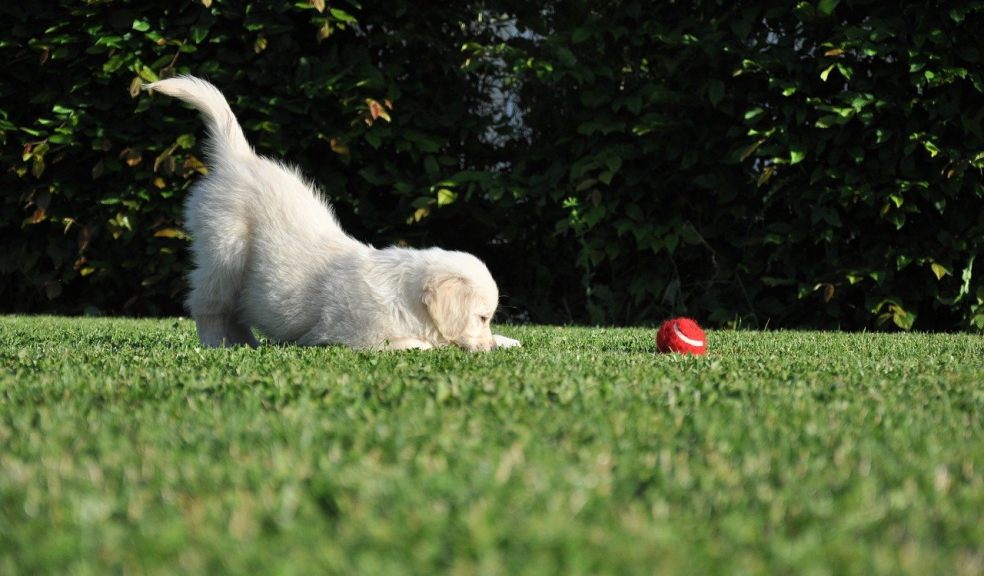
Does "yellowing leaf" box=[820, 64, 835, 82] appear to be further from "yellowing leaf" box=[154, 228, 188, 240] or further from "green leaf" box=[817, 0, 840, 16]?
"yellowing leaf" box=[154, 228, 188, 240]

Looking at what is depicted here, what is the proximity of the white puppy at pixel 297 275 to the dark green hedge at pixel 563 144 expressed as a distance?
7.64 feet

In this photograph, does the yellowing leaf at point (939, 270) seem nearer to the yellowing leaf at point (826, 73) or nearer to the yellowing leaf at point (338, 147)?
the yellowing leaf at point (826, 73)

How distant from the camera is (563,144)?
6.75 m

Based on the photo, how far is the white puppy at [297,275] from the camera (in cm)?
375

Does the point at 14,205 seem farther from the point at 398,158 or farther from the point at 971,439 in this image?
the point at 971,439

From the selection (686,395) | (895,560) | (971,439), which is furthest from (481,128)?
(895,560)

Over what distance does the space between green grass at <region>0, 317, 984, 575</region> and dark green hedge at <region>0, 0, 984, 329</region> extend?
335 centimetres

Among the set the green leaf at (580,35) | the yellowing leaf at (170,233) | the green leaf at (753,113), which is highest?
the green leaf at (580,35)

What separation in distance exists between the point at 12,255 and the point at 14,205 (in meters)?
0.37

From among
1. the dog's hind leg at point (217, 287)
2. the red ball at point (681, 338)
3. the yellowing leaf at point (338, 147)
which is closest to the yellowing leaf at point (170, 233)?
the yellowing leaf at point (338, 147)

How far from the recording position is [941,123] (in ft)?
18.7

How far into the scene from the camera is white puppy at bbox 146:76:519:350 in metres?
3.75

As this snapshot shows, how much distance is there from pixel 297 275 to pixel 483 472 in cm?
256

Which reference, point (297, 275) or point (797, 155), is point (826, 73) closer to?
point (797, 155)
